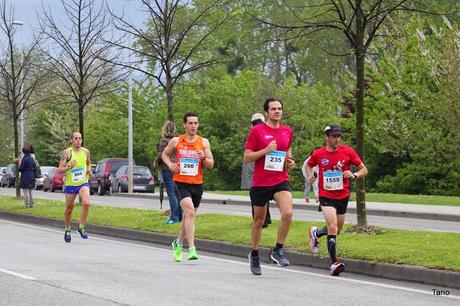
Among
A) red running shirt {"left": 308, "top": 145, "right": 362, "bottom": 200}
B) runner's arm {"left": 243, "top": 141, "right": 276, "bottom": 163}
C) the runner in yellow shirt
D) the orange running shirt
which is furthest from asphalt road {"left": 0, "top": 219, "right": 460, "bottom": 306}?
the runner in yellow shirt

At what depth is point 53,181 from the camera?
48062 millimetres

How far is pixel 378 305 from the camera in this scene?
27.8 ft

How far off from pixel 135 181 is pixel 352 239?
1153 inches

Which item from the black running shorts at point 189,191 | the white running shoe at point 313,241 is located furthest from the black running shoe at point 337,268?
the black running shorts at point 189,191

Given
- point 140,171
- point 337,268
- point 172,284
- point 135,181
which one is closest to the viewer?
point 172,284

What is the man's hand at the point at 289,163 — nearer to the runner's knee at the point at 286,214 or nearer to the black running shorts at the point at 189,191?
the runner's knee at the point at 286,214

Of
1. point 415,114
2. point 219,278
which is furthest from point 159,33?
point 415,114

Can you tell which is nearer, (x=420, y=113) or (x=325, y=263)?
(x=325, y=263)

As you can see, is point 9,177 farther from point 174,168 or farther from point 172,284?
point 172,284

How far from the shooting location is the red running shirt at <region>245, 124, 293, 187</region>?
10.6 meters

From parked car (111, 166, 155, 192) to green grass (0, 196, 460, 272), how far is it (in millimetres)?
20832

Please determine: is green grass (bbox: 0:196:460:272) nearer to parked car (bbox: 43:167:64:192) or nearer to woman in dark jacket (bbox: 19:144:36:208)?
woman in dark jacket (bbox: 19:144:36:208)

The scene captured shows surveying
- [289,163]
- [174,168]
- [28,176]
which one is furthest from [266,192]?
[28,176]

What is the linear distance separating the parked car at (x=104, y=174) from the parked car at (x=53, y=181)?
4.45 meters
